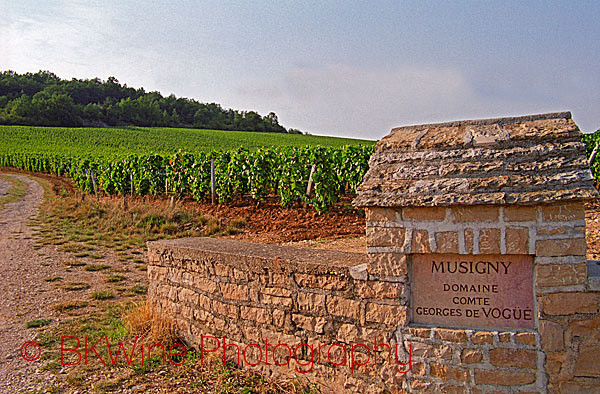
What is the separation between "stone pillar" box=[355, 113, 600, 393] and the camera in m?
2.94

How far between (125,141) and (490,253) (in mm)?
58766

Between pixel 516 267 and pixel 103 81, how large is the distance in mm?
106929

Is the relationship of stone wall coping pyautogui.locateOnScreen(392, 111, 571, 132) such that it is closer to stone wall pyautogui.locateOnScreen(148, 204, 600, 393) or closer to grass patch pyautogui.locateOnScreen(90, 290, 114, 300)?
stone wall pyautogui.locateOnScreen(148, 204, 600, 393)

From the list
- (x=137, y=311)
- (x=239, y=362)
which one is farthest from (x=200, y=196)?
(x=239, y=362)

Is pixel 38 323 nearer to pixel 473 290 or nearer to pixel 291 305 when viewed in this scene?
pixel 291 305

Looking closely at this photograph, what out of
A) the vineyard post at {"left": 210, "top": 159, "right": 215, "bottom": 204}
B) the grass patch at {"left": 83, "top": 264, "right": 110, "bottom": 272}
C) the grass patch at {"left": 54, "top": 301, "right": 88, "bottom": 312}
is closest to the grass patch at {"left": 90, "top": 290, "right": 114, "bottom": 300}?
the grass patch at {"left": 54, "top": 301, "right": 88, "bottom": 312}

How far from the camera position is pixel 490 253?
3.11 metres

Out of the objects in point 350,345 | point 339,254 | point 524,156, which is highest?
point 524,156

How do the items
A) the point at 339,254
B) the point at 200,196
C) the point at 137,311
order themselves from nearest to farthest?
the point at 339,254
the point at 137,311
the point at 200,196

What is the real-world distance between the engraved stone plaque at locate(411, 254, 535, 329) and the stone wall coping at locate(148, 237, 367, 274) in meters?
0.61

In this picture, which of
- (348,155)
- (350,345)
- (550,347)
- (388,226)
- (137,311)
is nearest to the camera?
(550,347)

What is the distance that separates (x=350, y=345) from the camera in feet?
12.0

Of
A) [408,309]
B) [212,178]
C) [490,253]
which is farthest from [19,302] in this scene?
[212,178]

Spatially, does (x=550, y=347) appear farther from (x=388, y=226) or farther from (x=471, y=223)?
(x=388, y=226)
